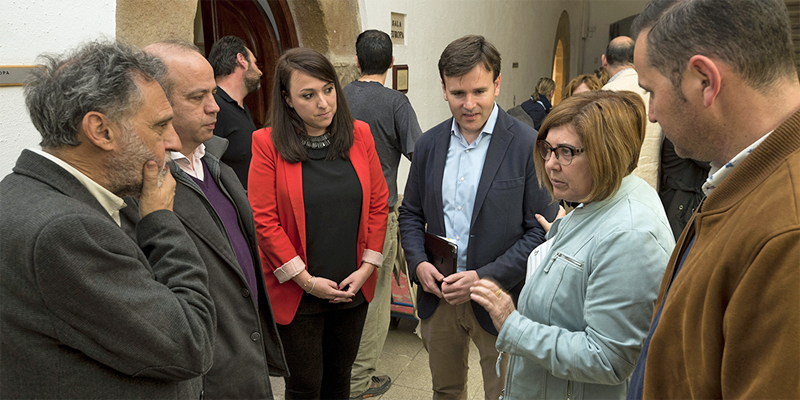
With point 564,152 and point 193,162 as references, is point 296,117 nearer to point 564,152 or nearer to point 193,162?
point 193,162

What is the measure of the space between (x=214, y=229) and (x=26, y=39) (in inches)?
47.4

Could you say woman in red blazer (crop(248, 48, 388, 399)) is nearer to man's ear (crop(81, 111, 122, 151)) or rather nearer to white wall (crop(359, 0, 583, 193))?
man's ear (crop(81, 111, 122, 151))

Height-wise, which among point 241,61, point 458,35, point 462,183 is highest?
point 458,35

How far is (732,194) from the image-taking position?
854mm

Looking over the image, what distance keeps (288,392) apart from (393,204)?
4.40 ft

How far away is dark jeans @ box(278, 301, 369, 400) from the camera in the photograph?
7.09 feet

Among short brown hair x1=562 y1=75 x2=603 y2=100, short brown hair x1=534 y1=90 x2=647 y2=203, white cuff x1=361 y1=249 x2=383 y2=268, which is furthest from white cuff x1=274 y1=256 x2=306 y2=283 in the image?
short brown hair x1=562 y1=75 x2=603 y2=100

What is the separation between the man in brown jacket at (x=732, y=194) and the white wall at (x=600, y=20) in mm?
15981

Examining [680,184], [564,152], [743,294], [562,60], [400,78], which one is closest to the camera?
[743,294]

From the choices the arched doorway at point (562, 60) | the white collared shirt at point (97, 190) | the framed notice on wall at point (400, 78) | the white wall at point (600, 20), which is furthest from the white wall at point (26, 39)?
the white wall at point (600, 20)

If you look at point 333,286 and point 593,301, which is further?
point 333,286

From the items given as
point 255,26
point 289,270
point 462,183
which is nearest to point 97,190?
point 289,270

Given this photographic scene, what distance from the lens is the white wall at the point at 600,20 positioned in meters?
15.1

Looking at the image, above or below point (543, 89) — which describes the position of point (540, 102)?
below
